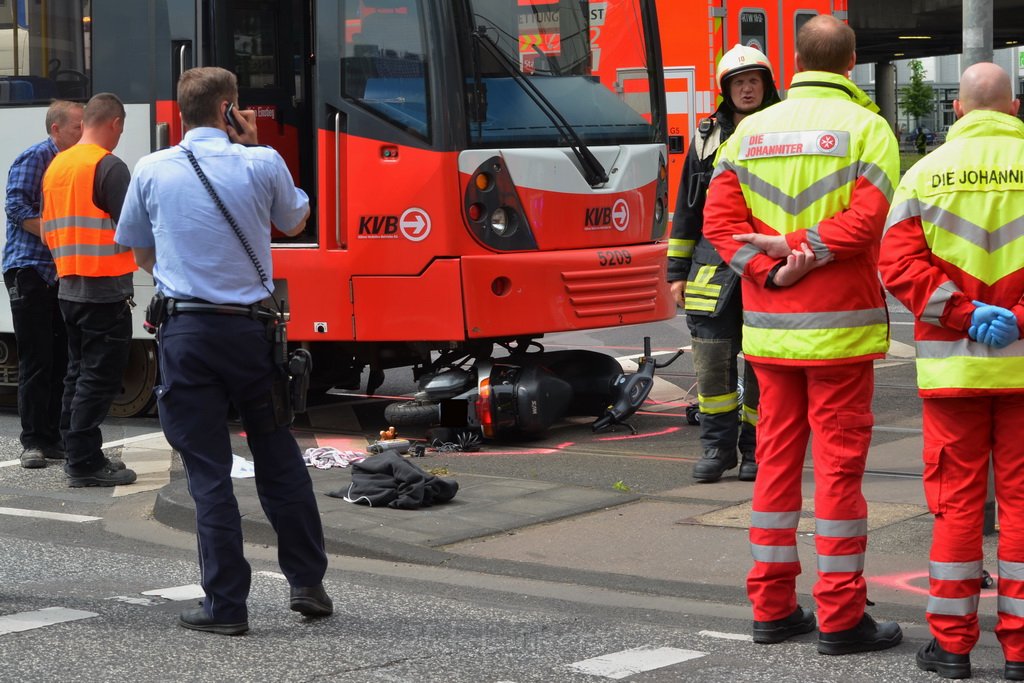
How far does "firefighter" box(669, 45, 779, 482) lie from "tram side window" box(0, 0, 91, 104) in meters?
4.49

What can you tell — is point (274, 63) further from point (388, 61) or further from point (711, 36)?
point (711, 36)

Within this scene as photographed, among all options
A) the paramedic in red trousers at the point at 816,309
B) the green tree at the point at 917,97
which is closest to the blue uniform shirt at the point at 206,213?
the paramedic in red trousers at the point at 816,309

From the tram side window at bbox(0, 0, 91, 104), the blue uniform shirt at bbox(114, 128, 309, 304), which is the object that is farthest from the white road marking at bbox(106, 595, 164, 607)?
the tram side window at bbox(0, 0, 91, 104)

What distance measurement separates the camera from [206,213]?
5.34 m

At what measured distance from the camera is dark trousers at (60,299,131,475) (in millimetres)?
8180

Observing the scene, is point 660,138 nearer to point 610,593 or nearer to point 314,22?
point 314,22

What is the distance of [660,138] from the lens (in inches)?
398

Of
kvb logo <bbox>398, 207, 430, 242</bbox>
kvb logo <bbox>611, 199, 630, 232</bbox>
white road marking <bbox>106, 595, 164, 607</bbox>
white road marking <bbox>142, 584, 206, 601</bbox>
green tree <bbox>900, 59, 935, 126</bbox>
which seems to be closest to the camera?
white road marking <bbox>106, 595, 164, 607</bbox>

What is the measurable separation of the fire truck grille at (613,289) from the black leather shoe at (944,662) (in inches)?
186

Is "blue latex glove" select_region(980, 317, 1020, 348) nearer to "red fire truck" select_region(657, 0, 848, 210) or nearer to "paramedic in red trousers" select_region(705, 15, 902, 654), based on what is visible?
"paramedic in red trousers" select_region(705, 15, 902, 654)

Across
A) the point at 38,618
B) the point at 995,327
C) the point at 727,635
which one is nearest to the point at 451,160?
the point at 38,618

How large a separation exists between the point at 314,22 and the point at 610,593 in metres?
4.58

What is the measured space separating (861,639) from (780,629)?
273 millimetres

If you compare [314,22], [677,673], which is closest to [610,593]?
[677,673]
